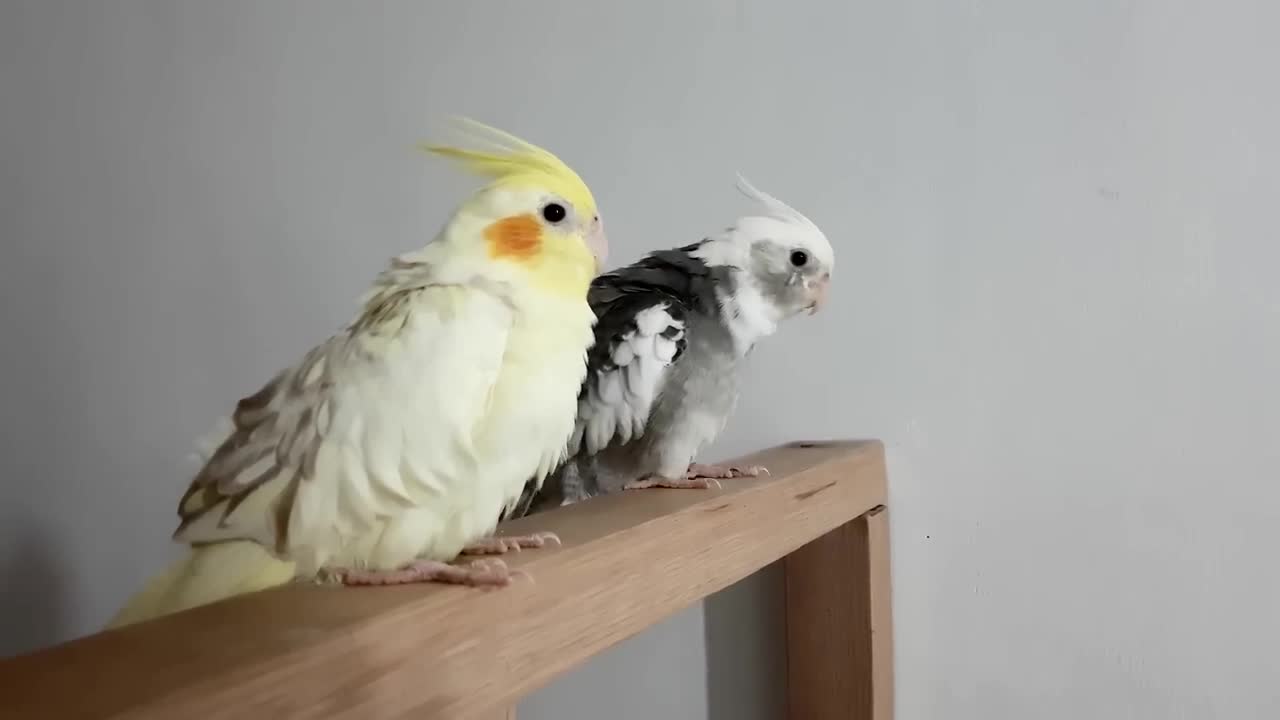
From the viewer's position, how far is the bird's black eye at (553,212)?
25.2 inches

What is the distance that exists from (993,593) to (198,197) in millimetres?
1103

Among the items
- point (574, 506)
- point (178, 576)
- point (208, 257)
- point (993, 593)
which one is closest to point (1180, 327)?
point (993, 593)

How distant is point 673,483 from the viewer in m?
0.81

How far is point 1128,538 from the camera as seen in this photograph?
100cm

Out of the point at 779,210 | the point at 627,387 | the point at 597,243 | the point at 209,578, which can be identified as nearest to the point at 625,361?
the point at 627,387

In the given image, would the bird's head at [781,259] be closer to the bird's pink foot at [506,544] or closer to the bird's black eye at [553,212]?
the bird's black eye at [553,212]

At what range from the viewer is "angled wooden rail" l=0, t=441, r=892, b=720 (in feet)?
0.99

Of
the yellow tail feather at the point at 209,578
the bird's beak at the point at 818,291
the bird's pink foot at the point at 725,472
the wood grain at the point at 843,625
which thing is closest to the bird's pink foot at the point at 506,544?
the yellow tail feather at the point at 209,578

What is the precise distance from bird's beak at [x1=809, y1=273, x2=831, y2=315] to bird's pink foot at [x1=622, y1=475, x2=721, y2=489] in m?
0.20

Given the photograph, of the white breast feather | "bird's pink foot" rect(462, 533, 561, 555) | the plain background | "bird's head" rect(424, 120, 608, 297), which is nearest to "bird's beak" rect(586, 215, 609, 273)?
"bird's head" rect(424, 120, 608, 297)

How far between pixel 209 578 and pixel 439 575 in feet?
0.46

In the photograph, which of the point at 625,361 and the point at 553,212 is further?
the point at 625,361

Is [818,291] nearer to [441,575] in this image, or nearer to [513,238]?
[513,238]

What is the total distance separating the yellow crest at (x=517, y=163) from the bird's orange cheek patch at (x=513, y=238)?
4 cm
